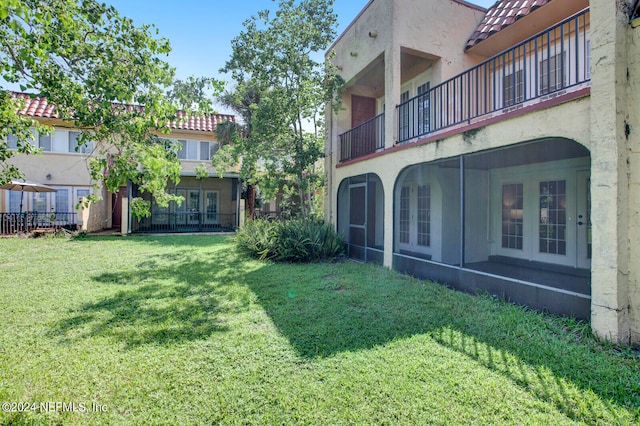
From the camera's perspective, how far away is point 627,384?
2.98 metres

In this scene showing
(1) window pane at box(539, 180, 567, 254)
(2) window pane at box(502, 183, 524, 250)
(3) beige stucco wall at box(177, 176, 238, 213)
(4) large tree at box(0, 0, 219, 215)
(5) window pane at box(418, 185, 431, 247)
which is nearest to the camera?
(4) large tree at box(0, 0, 219, 215)

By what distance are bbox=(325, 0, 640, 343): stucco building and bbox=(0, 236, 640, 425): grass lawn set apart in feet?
3.15

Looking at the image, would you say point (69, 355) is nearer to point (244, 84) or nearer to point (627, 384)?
point (627, 384)

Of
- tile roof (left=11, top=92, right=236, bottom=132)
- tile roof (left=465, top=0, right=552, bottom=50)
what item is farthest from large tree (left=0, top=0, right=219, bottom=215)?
tile roof (left=11, top=92, right=236, bottom=132)

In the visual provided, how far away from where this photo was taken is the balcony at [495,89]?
562 cm

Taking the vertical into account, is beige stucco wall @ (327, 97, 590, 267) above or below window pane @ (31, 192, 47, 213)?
above

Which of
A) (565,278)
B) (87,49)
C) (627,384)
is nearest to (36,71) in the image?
(87,49)

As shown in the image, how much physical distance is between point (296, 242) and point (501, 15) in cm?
791

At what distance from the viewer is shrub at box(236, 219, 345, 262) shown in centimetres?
943

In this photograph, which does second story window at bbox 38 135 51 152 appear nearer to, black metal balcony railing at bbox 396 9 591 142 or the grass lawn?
the grass lawn

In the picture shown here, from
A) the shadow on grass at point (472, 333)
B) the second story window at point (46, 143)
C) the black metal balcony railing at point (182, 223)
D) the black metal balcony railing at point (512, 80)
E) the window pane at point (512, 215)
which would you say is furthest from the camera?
the black metal balcony railing at point (182, 223)

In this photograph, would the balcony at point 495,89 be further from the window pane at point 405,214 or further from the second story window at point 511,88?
the window pane at point 405,214

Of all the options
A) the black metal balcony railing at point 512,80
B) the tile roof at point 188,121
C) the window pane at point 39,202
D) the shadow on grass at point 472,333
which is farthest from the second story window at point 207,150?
the shadow on grass at point 472,333

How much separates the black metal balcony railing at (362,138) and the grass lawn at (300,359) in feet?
16.3
